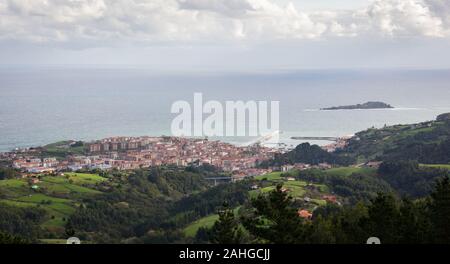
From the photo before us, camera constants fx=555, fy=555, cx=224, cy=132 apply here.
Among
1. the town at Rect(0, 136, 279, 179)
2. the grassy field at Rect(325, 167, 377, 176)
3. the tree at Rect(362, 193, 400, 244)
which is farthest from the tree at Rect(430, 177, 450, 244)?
the town at Rect(0, 136, 279, 179)

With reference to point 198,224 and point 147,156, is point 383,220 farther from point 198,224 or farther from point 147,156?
point 147,156

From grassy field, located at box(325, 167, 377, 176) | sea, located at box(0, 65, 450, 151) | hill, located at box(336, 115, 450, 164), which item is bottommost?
grassy field, located at box(325, 167, 377, 176)

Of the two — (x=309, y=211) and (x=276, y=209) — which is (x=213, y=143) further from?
(x=276, y=209)

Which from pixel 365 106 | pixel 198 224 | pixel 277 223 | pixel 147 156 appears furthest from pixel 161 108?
pixel 277 223

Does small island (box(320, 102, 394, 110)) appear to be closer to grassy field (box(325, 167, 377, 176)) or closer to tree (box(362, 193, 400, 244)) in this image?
grassy field (box(325, 167, 377, 176))

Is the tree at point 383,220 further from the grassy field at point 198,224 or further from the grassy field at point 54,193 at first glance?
the grassy field at point 54,193
